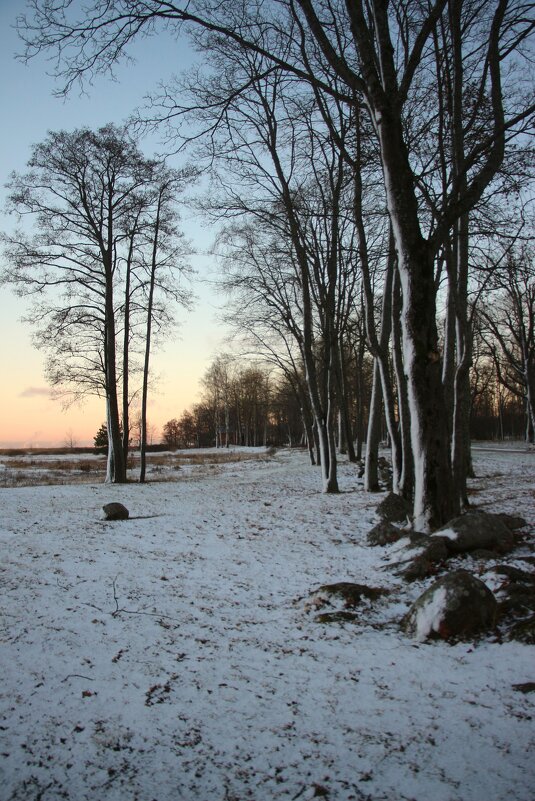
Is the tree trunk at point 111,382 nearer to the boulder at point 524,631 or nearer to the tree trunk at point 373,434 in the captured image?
the tree trunk at point 373,434

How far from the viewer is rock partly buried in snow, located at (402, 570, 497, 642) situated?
3.60 meters

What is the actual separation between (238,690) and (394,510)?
17.9ft

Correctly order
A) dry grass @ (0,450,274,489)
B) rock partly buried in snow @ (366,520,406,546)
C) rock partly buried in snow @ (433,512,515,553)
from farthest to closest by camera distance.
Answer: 1. dry grass @ (0,450,274,489)
2. rock partly buried in snow @ (366,520,406,546)
3. rock partly buried in snow @ (433,512,515,553)

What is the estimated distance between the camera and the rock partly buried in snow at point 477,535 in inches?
208

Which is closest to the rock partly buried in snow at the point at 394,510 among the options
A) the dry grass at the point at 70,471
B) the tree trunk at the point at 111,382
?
the tree trunk at the point at 111,382

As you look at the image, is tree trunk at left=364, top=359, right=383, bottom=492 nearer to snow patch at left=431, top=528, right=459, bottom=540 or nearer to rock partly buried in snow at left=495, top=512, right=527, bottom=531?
rock partly buried in snow at left=495, top=512, right=527, bottom=531

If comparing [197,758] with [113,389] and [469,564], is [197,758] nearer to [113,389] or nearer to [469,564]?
[469,564]

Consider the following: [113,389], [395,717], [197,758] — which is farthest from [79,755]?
[113,389]

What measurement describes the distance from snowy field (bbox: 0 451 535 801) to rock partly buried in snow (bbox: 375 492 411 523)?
2.03m

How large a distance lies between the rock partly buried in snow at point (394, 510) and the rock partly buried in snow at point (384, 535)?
1185 mm

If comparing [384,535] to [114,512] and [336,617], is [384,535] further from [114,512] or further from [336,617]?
[114,512]

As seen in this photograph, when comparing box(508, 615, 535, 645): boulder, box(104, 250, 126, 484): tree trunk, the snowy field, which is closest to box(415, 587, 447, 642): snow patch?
the snowy field

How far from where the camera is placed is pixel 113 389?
1591 centimetres

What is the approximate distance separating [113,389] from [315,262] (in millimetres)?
8345
